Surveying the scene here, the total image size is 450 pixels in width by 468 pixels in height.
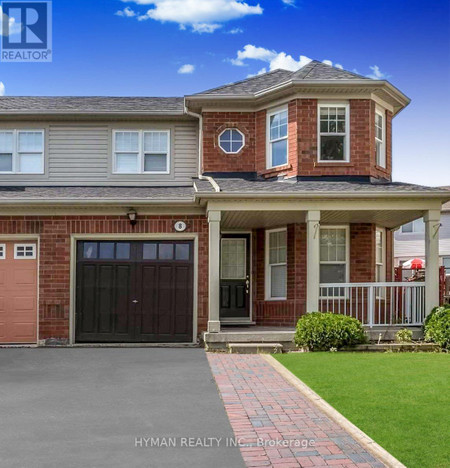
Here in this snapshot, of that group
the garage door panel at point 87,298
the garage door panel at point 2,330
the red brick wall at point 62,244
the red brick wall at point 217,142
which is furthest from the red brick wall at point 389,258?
the garage door panel at point 2,330

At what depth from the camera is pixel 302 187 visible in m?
13.6

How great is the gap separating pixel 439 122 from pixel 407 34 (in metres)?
3.46

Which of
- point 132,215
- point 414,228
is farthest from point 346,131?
point 414,228

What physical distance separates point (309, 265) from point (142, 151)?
573 centimetres

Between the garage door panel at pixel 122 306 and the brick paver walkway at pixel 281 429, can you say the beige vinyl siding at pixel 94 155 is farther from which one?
the brick paver walkway at pixel 281 429

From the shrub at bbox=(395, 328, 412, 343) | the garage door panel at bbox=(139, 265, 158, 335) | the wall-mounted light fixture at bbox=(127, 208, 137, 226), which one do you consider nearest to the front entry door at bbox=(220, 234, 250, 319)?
the garage door panel at bbox=(139, 265, 158, 335)

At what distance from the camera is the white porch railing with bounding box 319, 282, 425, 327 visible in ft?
44.8

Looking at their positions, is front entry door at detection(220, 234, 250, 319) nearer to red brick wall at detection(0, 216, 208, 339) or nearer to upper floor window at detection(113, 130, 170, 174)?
red brick wall at detection(0, 216, 208, 339)

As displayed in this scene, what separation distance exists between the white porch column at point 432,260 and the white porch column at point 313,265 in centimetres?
248

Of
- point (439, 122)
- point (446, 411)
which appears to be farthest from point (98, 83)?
point (446, 411)

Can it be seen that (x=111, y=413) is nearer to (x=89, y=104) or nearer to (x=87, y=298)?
(x=87, y=298)

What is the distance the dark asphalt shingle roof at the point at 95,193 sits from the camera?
14055mm

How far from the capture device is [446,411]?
23.1 feet

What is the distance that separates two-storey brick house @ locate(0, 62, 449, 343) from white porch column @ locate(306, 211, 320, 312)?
0.02 metres
